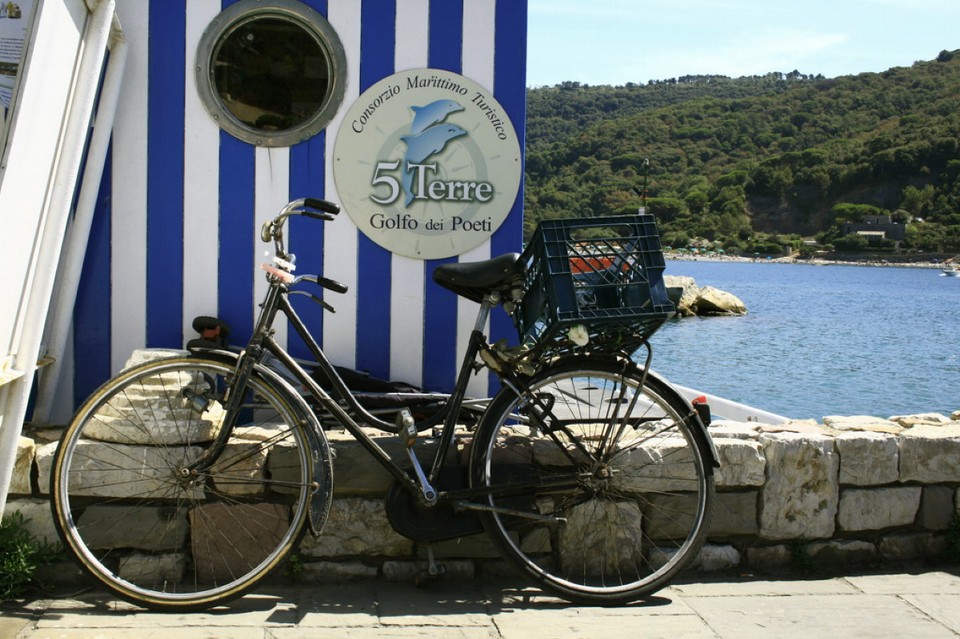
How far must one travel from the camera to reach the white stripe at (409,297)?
177 inches

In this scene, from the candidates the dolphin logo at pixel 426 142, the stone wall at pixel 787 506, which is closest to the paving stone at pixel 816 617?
the stone wall at pixel 787 506

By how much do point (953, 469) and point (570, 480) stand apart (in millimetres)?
1766

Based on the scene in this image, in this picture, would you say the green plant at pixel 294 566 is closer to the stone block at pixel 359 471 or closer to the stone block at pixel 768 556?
the stone block at pixel 359 471

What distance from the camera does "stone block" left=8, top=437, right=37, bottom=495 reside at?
11.6ft

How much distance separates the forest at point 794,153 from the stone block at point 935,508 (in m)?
65.7

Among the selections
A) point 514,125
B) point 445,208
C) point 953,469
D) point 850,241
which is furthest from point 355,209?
point 850,241

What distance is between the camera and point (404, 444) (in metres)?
3.56

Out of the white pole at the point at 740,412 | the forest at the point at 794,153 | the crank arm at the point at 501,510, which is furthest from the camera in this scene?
the forest at the point at 794,153

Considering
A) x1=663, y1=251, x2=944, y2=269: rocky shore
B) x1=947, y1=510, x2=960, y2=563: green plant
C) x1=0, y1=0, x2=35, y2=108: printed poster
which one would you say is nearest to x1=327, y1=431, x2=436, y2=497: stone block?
x1=0, y1=0, x2=35, y2=108: printed poster

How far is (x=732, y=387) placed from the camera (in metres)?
18.1

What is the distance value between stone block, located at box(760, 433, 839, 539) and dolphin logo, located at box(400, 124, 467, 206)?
1.98 m

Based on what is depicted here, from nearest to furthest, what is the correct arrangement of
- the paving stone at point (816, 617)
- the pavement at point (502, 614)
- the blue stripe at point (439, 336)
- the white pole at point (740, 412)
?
the pavement at point (502, 614)
the paving stone at point (816, 617)
the blue stripe at point (439, 336)
the white pole at point (740, 412)

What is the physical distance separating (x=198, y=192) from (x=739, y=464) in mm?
2737

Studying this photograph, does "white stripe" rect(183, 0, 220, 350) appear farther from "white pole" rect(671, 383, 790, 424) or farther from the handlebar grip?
"white pole" rect(671, 383, 790, 424)
